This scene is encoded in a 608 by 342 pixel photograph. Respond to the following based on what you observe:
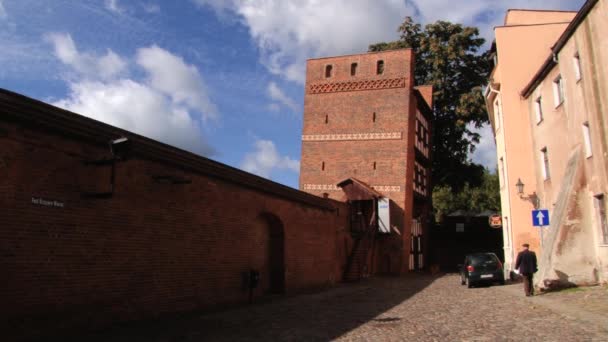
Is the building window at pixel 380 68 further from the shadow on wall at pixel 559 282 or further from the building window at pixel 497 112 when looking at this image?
the shadow on wall at pixel 559 282

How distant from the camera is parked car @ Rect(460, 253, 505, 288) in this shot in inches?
797

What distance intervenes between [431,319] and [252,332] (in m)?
4.03

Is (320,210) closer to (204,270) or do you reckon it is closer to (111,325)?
(204,270)

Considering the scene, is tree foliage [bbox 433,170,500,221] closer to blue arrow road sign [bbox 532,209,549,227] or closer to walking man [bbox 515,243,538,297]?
blue arrow road sign [bbox 532,209,549,227]

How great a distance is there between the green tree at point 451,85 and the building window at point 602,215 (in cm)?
1875

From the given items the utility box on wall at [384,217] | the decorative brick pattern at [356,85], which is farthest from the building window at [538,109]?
the decorative brick pattern at [356,85]

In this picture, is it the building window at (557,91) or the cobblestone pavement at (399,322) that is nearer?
the cobblestone pavement at (399,322)

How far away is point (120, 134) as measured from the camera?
10.5 m

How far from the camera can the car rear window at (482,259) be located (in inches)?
816

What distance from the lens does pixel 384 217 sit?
95.5ft

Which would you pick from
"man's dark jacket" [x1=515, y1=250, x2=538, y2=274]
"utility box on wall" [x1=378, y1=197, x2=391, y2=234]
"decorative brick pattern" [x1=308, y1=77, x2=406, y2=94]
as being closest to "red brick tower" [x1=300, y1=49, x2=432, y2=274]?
"decorative brick pattern" [x1=308, y1=77, x2=406, y2=94]

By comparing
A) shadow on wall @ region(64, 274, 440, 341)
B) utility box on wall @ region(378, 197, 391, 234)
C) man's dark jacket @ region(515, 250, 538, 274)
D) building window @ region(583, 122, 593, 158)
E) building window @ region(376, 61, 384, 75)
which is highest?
building window @ region(376, 61, 384, 75)

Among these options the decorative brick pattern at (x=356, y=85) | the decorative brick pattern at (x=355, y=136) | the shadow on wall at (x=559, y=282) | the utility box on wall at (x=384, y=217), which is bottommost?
the shadow on wall at (x=559, y=282)

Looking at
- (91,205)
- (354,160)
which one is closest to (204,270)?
(91,205)
